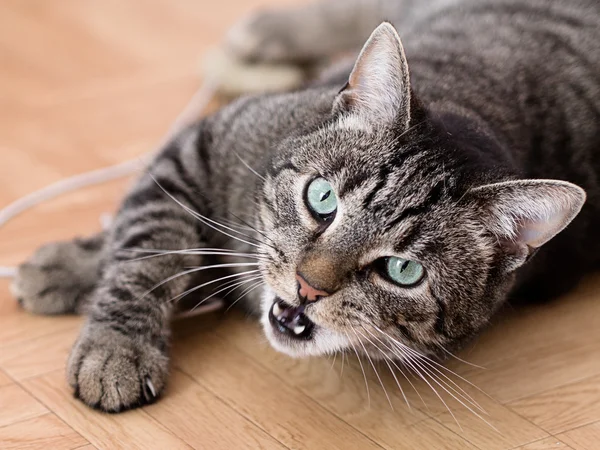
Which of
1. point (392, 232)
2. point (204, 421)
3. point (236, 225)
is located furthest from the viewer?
point (236, 225)

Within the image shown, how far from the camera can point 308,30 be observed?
2760mm

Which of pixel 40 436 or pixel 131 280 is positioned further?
pixel 131 280

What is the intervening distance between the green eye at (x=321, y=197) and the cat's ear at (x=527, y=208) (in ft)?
0.72

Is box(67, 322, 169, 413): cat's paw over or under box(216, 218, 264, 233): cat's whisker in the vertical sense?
under

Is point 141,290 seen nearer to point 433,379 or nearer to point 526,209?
point 433,379

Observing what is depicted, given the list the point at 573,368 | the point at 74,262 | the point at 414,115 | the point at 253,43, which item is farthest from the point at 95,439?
the point at 253,43

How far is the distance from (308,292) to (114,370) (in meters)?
0.37

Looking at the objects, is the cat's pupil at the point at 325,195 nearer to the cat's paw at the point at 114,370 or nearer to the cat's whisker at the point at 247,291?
the cat's whisker at the point at 247,291

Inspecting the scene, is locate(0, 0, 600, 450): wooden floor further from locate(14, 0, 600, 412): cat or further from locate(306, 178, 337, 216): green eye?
locate(306, 178, 337, 216): green eye

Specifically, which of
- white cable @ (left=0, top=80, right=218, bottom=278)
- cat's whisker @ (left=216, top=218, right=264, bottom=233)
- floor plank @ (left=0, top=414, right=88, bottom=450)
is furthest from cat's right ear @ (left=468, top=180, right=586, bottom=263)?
white cable @ (left=0, top=80, right=218, bottom=278)

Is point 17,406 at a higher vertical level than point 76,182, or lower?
lower

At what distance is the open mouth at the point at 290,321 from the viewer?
144 centimetres

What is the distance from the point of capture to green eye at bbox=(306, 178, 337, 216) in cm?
141

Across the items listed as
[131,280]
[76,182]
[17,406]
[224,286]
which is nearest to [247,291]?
[224,286]
